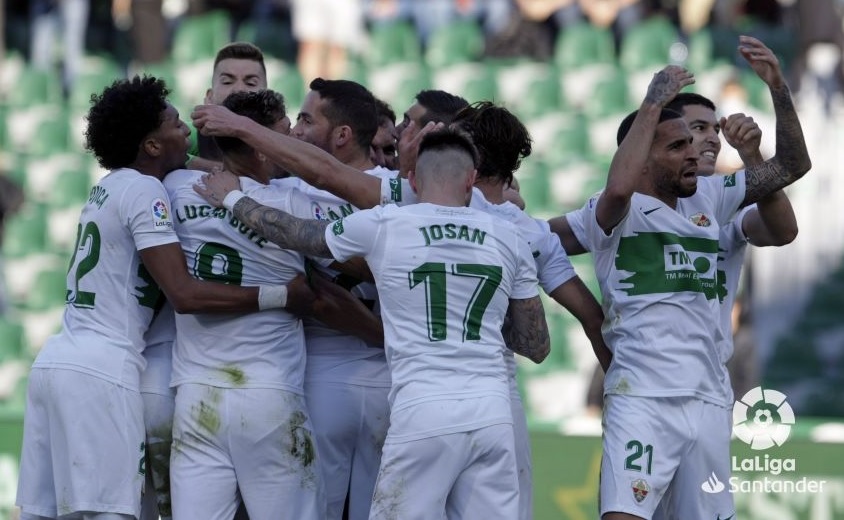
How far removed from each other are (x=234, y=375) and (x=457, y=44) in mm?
10450

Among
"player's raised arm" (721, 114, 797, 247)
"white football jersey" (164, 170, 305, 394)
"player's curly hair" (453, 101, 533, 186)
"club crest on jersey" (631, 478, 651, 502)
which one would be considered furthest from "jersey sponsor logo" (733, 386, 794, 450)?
"white football jersey" (164, 170, 305, 394)

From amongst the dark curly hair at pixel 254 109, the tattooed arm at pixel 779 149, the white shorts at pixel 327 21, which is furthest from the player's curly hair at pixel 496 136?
the white shorts at pixel 327 21

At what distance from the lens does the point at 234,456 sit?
5.75 m

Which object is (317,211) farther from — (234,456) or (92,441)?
(92,441)

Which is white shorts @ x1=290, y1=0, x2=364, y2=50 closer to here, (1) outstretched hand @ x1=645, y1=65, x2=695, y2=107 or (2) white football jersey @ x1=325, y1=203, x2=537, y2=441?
(1) outstretched hand @ x1=645, y1=65, x2=695, y2=107

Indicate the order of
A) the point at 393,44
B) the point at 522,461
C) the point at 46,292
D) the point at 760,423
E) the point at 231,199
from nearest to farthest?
the point at 231,199, the point at 522,461, the point at 760,423, the point at 46,292, the point at 393,44

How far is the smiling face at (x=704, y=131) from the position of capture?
6.92 meters

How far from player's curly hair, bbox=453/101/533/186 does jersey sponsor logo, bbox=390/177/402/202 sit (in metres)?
0.36

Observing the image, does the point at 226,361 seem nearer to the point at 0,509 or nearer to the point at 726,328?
the point at 726,328

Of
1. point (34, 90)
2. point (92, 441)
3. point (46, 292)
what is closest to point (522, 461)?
point (92, 441)

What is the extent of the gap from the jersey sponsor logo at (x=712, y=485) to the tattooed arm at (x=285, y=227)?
1.87 m

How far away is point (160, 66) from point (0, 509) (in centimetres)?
843

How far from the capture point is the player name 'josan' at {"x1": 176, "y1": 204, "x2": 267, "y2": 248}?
585 cm

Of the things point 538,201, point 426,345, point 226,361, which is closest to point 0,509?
point 226,361
